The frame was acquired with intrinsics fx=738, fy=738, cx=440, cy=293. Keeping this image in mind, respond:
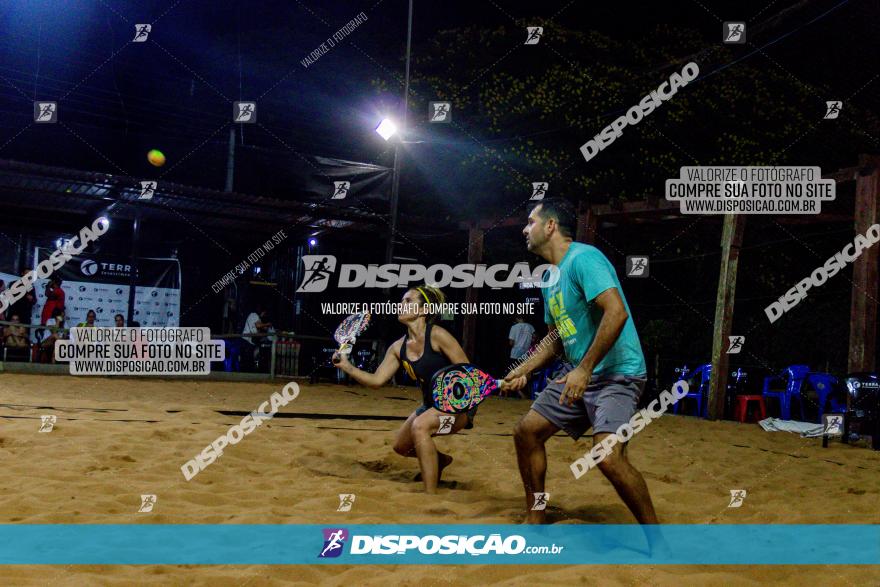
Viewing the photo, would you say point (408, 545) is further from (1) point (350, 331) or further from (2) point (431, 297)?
(2) point (431, 297)

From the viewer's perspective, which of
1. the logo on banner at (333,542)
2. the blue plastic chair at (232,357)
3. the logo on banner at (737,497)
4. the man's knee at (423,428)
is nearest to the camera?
Answer: the logo on banner at (333,542)

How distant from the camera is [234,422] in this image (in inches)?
327

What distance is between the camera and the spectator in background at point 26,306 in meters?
15.5

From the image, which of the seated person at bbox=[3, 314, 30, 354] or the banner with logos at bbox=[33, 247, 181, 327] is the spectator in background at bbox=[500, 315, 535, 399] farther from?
the seated person at bbox=[3, 314, 30, 354]

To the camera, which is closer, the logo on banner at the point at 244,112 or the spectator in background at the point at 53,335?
the spectator in background at the point at 53,335

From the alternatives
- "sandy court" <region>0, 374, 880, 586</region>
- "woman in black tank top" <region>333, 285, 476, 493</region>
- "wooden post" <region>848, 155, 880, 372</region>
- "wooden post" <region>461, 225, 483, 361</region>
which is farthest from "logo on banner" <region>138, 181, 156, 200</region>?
"wooden post" <region>848, 155, 880, 372</region>

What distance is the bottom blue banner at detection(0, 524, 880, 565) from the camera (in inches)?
140

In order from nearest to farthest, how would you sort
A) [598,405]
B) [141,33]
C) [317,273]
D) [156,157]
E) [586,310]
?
[598,405] < [586,310] < [156,157] < [141,33] < [317,273]

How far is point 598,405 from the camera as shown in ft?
13.3

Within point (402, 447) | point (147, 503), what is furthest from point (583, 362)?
point (147, 503)

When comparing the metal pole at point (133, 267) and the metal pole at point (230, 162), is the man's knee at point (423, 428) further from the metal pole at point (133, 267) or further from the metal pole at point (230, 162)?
the metal pole at point (230, 162)

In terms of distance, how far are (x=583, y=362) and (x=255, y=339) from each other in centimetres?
1503

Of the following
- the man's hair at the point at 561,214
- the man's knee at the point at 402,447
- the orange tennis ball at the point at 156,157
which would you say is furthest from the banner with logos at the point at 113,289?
the man's hair at the point at 561,214

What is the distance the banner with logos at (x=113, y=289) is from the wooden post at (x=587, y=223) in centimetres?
949
